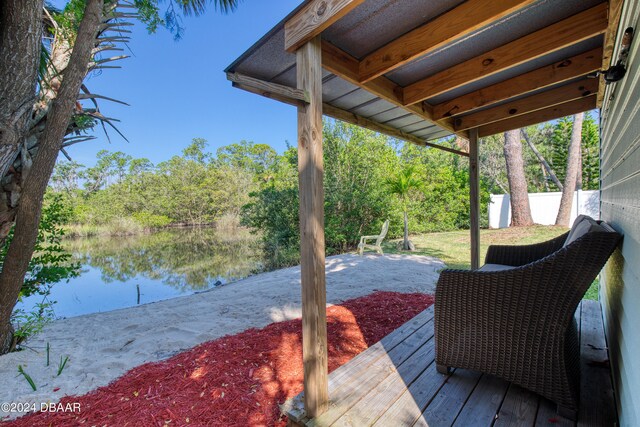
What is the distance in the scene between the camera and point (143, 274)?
300 inches

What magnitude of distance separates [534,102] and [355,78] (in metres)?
2.09

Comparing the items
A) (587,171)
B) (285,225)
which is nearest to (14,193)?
(285,225)

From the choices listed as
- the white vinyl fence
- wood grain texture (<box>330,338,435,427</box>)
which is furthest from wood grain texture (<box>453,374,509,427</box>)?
the white vinyl fence

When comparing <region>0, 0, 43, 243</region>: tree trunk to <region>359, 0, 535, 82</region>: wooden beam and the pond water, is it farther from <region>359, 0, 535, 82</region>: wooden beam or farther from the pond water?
the pond water

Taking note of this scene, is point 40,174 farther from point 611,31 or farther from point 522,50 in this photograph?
point 611,31

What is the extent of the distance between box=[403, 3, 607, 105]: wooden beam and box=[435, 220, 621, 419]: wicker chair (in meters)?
1.17

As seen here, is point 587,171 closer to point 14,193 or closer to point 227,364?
point 227,364

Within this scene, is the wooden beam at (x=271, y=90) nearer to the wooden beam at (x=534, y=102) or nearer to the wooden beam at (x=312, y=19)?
the wooden beam at (x=312, y=19)

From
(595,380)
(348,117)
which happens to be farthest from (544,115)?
(595,380)

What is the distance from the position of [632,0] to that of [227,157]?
3008 cm

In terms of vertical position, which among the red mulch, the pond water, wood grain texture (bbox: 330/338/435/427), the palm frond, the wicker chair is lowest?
the pond water

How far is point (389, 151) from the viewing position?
10.1 meters

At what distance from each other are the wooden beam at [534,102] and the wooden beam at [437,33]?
1863mm

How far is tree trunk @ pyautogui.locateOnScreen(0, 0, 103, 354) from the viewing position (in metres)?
2.46
